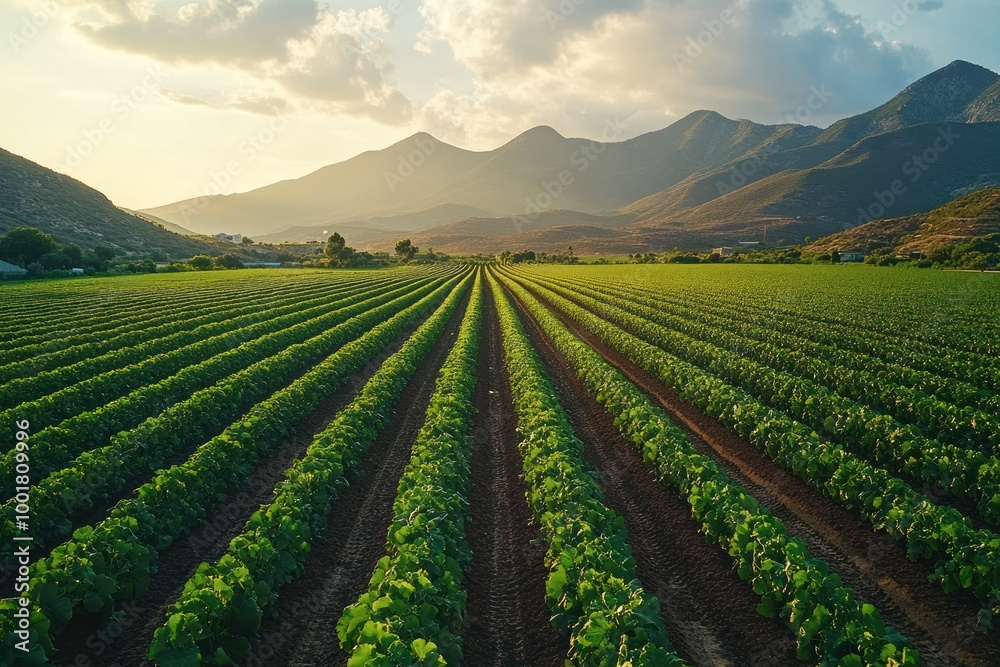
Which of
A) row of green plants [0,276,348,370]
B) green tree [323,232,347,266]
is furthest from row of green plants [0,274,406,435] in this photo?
green tree [323,232,347,266]

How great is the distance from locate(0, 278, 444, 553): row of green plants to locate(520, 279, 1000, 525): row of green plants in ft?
48.0

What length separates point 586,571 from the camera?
19.4 ft

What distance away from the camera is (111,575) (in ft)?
20.9

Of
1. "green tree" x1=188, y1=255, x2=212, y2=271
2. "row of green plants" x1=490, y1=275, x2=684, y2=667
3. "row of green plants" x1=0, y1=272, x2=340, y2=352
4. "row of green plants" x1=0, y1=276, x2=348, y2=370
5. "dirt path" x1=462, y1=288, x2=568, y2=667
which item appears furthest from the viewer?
"green tree" x1=188, y1=255, x2=212, y2=271

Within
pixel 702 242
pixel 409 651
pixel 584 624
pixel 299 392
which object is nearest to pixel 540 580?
pixel 584 624

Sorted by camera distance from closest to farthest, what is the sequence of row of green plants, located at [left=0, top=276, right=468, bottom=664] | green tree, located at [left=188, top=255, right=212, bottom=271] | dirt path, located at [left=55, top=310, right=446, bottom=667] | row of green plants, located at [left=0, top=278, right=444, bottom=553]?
row of green plants, located at [left=0, top=276, right=468, bottom=664], dirt path, located at [left=55, top=310, right=446, bottom=667], row of green plants, located at [left=0, top=278, right=444, bottom=553], green tree, located at [left=188, top=255, right=212, bottom=271]

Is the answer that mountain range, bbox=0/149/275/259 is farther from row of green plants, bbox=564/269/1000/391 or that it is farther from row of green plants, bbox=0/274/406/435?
row of green plants, bbox=564/269/1000/391

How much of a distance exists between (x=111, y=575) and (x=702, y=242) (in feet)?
640

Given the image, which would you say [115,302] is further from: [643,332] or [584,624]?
[584,624]

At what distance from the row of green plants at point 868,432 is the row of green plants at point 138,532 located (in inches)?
488

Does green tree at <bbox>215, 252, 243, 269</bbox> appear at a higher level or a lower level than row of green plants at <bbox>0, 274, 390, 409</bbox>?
higher

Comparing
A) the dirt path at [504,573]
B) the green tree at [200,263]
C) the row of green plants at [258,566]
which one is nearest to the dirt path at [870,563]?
the dirt path at [504,573]

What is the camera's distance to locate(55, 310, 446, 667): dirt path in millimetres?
5789

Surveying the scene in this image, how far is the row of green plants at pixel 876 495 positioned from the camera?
20.6 feet
